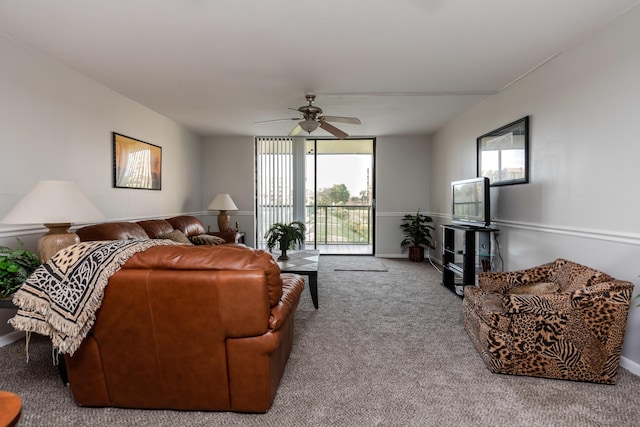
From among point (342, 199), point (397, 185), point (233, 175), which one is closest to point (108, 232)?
point (233, 175)

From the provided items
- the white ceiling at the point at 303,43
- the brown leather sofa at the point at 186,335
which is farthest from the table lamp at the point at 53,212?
the white ceiling at the point at 303,43

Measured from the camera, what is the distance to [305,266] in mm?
3412

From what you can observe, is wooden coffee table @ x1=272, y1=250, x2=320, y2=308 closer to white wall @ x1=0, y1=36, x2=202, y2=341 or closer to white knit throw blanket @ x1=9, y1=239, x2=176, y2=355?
white knit throw blanket @ x1=9, y1=239, x2=176, y2=355

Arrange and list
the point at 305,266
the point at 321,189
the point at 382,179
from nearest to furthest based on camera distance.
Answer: the point at 305,266
the point at 382,179
the point at 321,189

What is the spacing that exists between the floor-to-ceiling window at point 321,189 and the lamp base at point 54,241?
4.48 metres

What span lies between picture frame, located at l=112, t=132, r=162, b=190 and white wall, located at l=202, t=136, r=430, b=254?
1.76 meters

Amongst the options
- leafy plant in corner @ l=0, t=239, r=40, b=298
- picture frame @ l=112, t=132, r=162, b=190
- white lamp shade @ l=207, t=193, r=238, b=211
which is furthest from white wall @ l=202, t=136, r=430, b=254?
leafy plant in corner @ l=0, t=239, r=40, b=298

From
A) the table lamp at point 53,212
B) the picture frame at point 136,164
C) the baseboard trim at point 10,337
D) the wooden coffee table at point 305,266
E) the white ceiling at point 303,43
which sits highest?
the white ceiling at point 303,43

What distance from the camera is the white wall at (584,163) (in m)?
2.17

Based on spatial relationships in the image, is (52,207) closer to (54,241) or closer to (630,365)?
(54,241)

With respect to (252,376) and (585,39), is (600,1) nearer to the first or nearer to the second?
(585,39)

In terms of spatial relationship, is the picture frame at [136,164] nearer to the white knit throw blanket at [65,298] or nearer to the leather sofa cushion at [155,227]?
the leather sofa cushion at [155,227]

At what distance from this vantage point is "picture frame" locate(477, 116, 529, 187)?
330 centimetres

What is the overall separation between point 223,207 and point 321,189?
2313 millimetres
